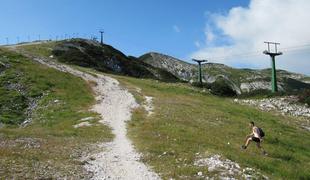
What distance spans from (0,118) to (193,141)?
28.4 meters

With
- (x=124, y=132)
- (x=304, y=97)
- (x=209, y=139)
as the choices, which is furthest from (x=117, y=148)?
(x=304, y=97)

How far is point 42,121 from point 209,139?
2275cm

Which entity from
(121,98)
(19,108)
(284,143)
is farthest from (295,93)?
(19,108)

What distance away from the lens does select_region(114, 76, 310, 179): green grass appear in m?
26.6

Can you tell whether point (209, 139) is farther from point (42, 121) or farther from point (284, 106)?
point (284, 106)

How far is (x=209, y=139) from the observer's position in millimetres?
35594

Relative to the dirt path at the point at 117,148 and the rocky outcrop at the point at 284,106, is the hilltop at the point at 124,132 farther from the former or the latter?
the rocky outcrop at the point at 284,106

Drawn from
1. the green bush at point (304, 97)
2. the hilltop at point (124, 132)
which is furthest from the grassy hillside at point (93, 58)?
the green bush at point (304, 97)

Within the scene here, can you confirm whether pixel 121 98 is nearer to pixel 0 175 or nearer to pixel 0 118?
pixel 0 118

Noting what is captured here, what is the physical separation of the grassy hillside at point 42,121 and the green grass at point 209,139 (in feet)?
15.6

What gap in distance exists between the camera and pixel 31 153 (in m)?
26.8

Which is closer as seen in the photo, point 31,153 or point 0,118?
point 31,153

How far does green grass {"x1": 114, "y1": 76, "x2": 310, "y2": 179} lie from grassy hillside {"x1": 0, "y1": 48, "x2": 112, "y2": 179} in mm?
4757

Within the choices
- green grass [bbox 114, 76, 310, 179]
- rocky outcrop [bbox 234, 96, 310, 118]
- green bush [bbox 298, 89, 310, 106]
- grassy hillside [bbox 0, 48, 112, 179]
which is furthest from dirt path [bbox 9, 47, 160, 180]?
green bush [bbox 298, 89, 310, 106]
